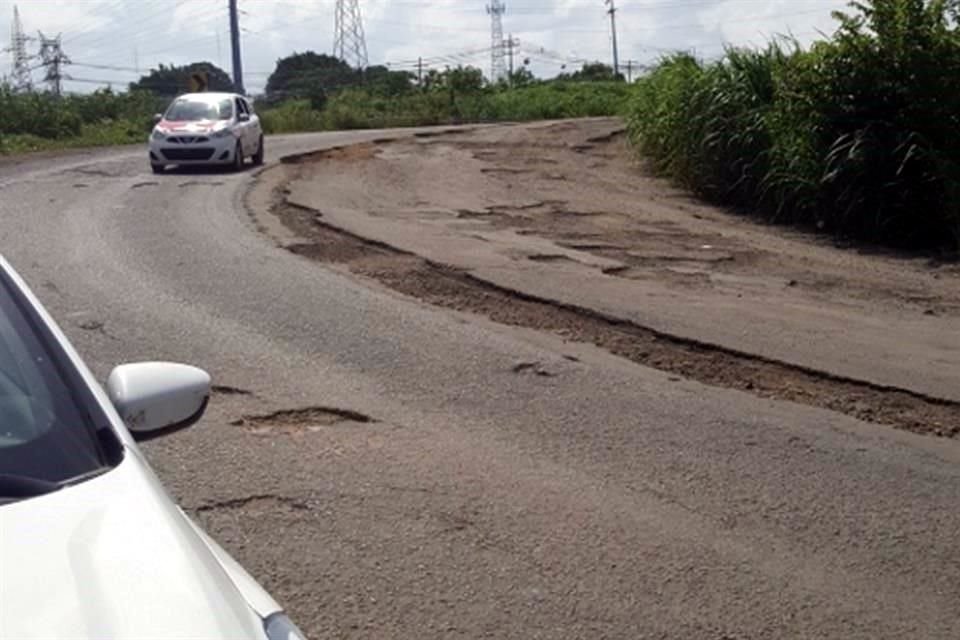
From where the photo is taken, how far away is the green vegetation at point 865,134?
1683 centimetres

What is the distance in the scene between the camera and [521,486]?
6.74m

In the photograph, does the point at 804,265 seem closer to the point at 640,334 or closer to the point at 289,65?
the point at 640,334

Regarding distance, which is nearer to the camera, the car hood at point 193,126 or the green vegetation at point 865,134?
the green vegetation at point 865,134

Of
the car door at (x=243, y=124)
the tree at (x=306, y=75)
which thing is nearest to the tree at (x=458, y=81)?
the tree at (x=306, y=75)

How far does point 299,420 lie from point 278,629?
5195mm

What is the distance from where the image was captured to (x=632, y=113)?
987 inches

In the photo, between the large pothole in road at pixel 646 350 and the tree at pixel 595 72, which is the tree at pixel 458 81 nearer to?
the tree at pixel 595 72

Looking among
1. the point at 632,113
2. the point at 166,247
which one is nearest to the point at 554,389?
the point at 166,247

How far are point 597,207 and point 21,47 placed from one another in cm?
7885

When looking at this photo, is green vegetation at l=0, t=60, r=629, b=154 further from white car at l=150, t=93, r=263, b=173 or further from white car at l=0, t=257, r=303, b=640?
white car at l=0, t=257, r=303, b=640

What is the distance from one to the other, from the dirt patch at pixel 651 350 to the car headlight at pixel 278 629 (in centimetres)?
502

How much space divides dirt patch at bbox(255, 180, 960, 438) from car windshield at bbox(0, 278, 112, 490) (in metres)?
4.20

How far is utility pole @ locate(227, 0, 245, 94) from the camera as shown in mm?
56250

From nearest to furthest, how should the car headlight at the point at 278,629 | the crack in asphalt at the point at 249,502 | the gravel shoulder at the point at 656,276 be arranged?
1. the car headlight at the point at 278,629
2. the crack in asphalt at the point at 249,502
3. the gravel shoulder at the point at 656,276
